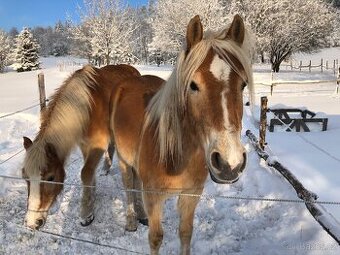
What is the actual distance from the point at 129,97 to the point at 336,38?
59888 mm

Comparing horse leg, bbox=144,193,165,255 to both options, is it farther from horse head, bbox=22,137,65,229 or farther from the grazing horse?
horse head, bbox=22,137,65,229

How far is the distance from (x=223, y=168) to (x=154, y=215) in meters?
1.45

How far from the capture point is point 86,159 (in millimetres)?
4668

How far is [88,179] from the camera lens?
185 inches

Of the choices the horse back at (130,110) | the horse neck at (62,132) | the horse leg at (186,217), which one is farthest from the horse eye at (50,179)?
the horse leg at (186,217)

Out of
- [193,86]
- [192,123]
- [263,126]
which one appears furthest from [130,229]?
[263,126]

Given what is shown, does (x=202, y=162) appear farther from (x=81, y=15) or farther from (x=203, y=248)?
(x=81, y=15)

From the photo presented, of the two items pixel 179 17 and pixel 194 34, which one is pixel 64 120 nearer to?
pixel 194 34

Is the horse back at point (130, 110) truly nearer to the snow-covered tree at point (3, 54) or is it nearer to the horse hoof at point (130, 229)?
the horse hoof at point (130, 229)

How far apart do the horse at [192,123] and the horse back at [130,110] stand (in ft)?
0.04

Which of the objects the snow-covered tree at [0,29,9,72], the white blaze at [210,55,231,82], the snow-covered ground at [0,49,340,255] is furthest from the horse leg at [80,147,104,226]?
the snow-covered tree at [0,29,9,72]

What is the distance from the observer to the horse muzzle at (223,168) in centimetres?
191

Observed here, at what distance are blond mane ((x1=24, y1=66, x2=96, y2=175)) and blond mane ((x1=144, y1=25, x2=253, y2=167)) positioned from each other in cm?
Result: 125

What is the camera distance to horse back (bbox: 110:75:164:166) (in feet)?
12.1
